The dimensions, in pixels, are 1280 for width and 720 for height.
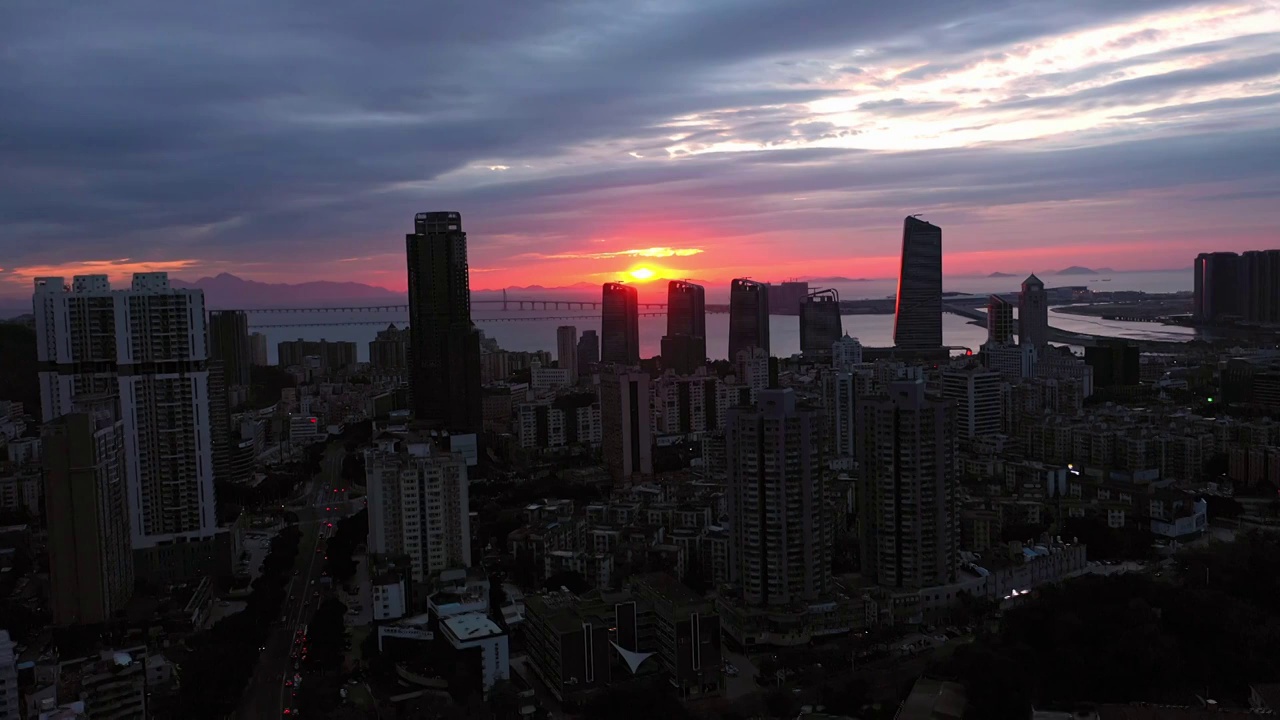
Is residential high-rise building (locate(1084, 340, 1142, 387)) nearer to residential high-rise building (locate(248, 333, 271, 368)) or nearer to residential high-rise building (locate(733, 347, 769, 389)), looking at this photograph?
residential high-rise building (locate(733, 347, 769, 389))

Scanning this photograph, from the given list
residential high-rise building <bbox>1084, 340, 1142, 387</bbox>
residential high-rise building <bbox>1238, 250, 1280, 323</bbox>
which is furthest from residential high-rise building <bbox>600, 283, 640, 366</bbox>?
residential high-rise building <bbox>1238, 250, 1280, 323</bbox>

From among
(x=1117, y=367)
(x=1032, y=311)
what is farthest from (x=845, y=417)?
(x=1032, y=311)

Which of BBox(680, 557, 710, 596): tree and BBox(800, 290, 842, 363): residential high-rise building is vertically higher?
BBox(800, 290, 842, 363): residential high-rise building

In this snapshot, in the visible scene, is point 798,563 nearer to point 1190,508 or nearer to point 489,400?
point 1190,508

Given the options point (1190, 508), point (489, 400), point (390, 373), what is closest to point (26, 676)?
point (1190, 508)

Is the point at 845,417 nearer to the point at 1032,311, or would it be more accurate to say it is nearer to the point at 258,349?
the point at 1032,311

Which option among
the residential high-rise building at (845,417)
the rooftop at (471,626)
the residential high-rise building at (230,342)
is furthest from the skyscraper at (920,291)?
the rooftop at (471,626)

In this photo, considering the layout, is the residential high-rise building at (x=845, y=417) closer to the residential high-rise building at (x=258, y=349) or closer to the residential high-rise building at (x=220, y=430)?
the residential high-rise building at (x=220, y=430)
